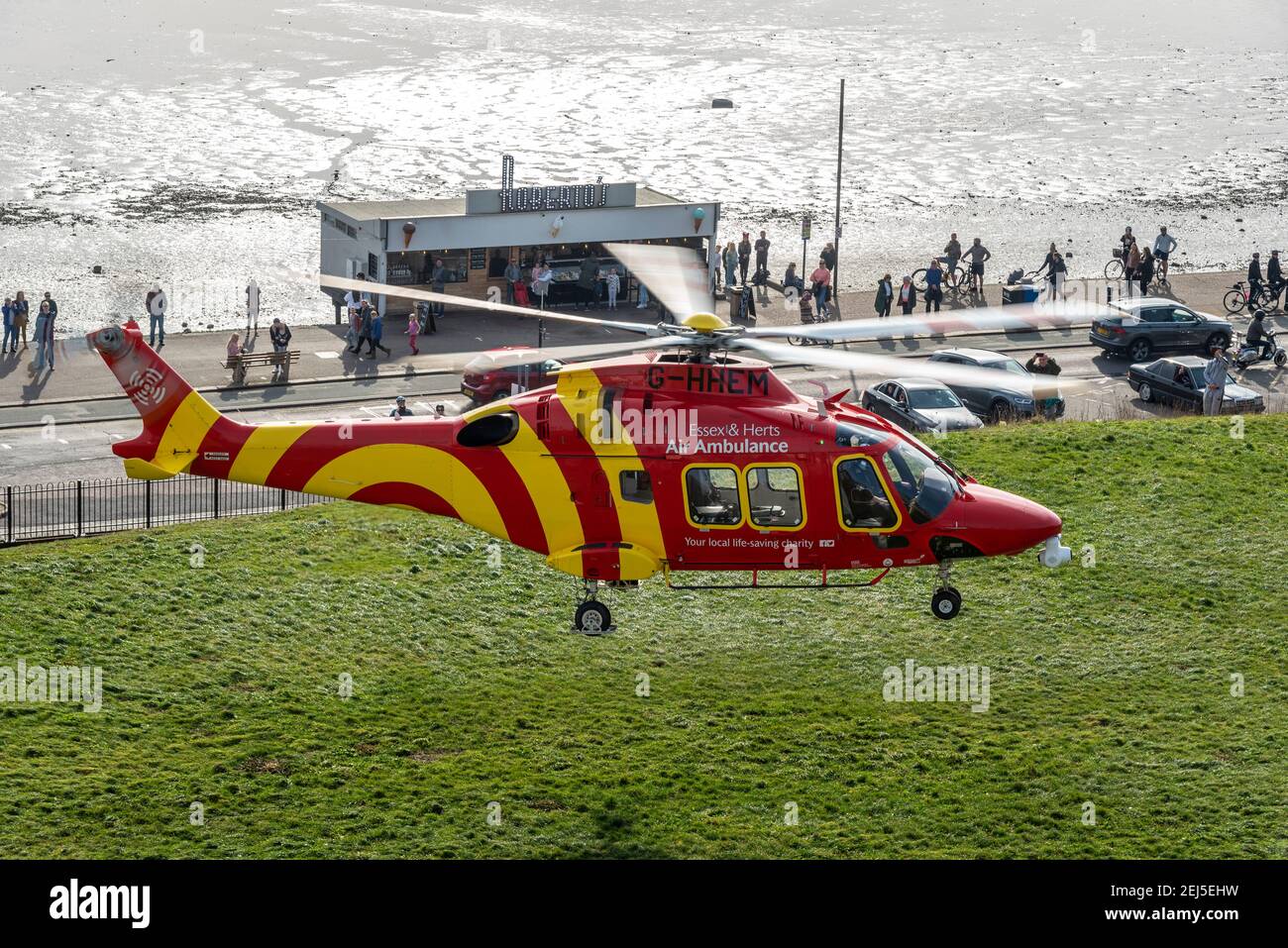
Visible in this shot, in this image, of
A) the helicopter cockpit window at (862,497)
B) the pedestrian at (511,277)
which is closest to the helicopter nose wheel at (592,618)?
the helicopter cockpit window at (862,497)

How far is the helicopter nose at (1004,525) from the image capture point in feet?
98.6

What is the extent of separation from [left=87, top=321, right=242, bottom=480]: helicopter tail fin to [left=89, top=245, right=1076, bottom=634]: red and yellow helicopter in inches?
1.0

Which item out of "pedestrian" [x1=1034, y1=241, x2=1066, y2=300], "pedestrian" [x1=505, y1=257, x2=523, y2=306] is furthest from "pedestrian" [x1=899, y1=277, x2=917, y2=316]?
"pedestrian" [x1=505, y1=257, x2=523, y2=306]

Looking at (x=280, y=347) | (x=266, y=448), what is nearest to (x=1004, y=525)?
(x=266, y=448)

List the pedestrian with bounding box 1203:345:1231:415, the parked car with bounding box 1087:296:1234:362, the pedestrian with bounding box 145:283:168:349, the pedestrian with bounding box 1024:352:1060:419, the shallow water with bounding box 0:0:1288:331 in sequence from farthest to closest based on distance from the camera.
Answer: the shallow water with bounding box 0:0:1288:331, the parked car with bounding box 1087:296:1234:362, the pedestrian with bounding box 145:283:168:349, the pedestrian with bounding box 1024:352:1060:419, the pedestrian with bounding box 1203:345:1231:415

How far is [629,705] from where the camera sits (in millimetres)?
34469

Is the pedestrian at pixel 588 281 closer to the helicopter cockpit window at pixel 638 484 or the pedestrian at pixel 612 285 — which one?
the pedestrian at pixel 612 285

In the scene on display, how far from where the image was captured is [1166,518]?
4344cm

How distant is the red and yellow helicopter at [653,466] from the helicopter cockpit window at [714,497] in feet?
0.08

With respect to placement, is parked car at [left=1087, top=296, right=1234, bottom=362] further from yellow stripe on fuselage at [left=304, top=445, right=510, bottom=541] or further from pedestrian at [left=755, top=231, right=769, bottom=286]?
yellow stripe on fuselage at [left=304, top=445, right=510, bottom=541]

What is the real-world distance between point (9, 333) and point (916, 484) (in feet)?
126

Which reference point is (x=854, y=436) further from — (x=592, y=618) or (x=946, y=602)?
(x=592, y=618)

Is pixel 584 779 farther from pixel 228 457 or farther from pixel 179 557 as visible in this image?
pixel 179 557

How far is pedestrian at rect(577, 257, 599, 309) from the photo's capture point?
65.2 m
